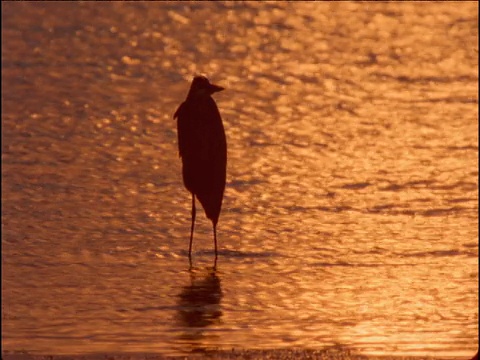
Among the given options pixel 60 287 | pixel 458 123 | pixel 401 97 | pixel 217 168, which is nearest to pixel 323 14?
pixel 401 97

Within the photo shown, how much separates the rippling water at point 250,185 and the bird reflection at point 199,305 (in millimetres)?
29

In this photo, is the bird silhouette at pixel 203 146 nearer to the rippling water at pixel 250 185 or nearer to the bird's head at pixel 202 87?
the bird's head at pixel 202 87

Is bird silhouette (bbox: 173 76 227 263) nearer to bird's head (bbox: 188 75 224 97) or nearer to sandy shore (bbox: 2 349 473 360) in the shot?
bird's head (bbox: 188 75 224 97)

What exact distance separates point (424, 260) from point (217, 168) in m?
1.93

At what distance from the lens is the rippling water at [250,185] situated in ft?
36.7

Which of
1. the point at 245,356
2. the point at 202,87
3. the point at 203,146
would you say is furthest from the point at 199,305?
the point at 202,87

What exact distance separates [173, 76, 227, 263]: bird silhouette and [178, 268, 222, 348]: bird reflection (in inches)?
39.6

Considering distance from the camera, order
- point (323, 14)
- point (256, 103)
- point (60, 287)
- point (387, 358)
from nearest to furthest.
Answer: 1. point (387, 358)
2. point (60, 287)
3. point (256, 103)
4. point (323, 14)

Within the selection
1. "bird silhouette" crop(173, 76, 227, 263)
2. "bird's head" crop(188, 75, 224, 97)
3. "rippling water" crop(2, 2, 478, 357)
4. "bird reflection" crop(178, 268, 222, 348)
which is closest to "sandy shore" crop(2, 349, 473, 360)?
"rippling water" crop(2, 2, 478, 357)

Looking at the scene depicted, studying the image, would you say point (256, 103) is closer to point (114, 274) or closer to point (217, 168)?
point (217, 168)

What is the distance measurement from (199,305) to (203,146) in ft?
7.61

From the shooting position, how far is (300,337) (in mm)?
10586

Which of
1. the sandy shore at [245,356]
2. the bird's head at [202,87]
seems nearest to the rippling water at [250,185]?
the sandy shore at [245,356]

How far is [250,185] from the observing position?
50.3ft
